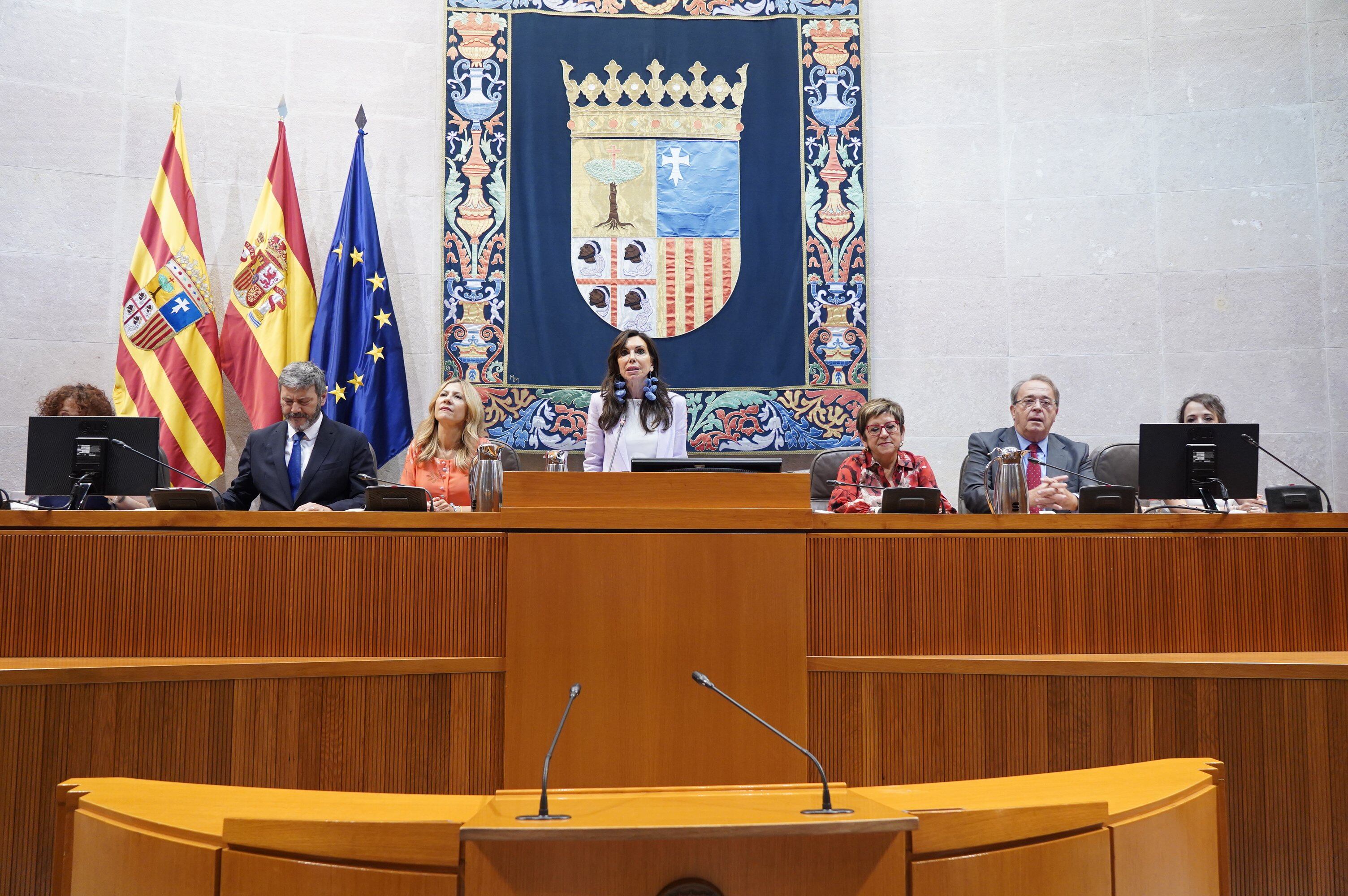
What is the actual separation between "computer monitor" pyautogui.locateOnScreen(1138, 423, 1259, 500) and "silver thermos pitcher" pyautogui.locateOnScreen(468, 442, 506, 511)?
1912 millimetres

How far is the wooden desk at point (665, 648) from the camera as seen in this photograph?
2.17 metres

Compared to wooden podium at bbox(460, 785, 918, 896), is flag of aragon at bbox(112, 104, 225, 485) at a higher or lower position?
higher

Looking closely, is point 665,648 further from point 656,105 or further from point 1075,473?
point 656,105

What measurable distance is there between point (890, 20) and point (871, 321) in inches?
69.1

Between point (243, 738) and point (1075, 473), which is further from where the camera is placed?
point (1075, 473)

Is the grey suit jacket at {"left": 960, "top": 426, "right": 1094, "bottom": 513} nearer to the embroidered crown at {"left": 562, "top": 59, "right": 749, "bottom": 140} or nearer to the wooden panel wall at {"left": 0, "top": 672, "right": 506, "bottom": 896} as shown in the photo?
the embroidered crown at {"left": 562, "top": 59, "right": 749, "bottom": 140}

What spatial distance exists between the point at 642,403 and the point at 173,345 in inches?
96.4

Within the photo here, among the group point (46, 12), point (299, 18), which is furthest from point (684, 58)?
point (46, 12)

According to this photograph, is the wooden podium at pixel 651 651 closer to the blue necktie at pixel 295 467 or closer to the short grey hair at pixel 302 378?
the blue necktie at pixel 295 467

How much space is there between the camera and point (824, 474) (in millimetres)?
4227

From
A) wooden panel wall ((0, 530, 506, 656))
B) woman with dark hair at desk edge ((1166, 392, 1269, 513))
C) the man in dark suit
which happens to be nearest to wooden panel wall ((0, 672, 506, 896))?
wooden panel wall ((0, 530, 506, 656))

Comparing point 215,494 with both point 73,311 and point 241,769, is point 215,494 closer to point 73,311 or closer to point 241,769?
point 241,769

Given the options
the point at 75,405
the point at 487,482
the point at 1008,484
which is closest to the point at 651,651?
the point at 487,482

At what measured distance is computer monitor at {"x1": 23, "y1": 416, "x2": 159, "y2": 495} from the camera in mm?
2924
